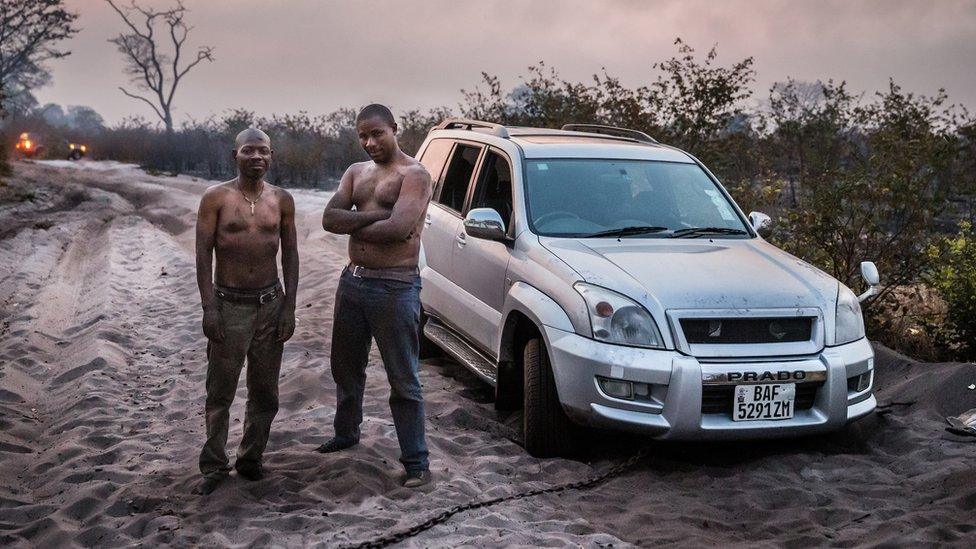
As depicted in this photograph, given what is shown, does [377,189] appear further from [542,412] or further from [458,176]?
[458,176]

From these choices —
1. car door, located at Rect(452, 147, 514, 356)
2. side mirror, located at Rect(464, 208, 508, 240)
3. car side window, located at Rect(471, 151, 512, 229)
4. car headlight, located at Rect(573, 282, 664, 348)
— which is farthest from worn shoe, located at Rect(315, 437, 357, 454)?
car side window, located at Rect(471, 151, 512, 229)

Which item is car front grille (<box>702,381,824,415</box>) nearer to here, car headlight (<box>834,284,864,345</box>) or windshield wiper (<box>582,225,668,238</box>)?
car headlight (<box>834,284,864,345</box>)

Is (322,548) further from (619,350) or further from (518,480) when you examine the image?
(619,350)

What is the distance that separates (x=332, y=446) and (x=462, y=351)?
4.84 ft

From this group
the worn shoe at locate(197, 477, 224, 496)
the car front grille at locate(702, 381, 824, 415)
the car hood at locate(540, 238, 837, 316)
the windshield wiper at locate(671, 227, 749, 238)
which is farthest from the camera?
the windshield wiper at locate(671, 227, 749, 238)

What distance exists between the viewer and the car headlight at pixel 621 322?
5.55 m

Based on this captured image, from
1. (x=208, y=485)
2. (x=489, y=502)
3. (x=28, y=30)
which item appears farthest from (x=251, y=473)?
(x=28, y=30)

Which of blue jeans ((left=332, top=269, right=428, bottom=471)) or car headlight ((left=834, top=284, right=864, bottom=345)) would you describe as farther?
car headlight ((left=834, top=284, right=864, bottom=345))

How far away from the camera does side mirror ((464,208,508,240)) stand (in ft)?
21.1

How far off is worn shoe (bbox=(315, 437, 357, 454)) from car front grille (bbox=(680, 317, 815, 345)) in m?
2.02

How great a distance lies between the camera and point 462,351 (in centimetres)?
725

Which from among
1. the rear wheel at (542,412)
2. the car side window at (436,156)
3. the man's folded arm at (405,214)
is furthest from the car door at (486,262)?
the man's folded arm at (405,214)

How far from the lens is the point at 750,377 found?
5484 mm

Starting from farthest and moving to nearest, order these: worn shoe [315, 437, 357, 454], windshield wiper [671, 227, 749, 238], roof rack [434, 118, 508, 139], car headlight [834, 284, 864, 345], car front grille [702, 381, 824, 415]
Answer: roof rack [434, 118, 508, 139] < windshield wiper [671, 227, 749, 238] < worn shoe [315, 437, 357, 454] < car headlight [834, 284, 864, 345] < car front grille [702, 381, 824, 415]
